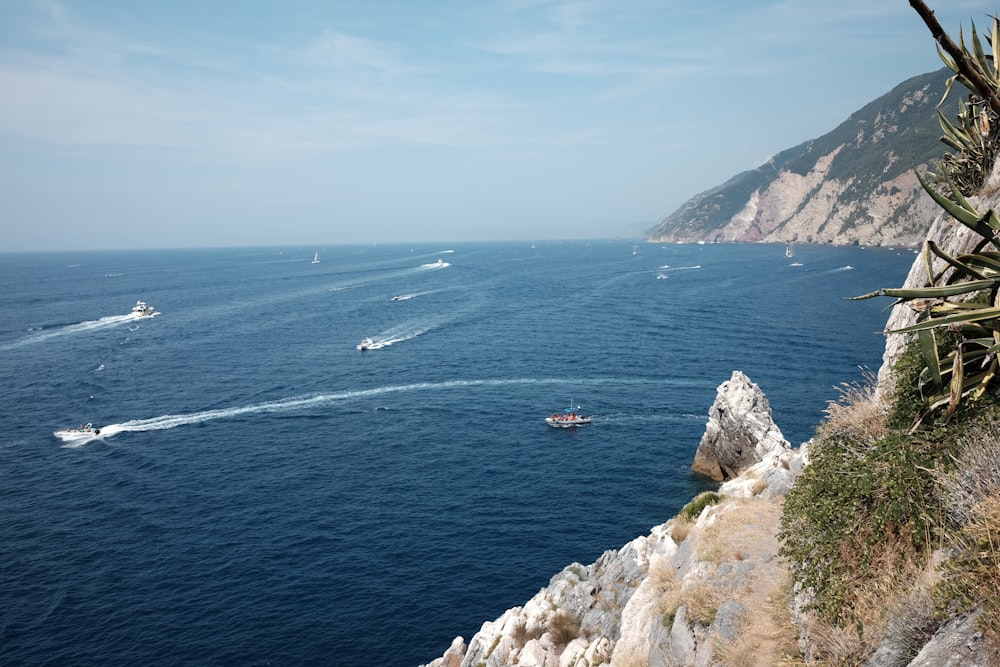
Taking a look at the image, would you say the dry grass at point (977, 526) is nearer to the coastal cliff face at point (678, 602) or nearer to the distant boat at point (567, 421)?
the coastal cliff face at point (678, 602)

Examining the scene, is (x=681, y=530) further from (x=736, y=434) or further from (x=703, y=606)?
(x=736, y=434)

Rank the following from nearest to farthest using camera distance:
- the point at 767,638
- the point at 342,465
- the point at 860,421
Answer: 1. the point at 767,638
2. the point at 860,421
3. the point at 342,465

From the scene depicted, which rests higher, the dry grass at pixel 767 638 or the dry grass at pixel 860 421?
the dry grass at pixel 860 421

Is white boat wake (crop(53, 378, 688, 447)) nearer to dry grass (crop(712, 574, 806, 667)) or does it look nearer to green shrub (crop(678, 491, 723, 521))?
green shrub (crop(678, 491, 723, 521))

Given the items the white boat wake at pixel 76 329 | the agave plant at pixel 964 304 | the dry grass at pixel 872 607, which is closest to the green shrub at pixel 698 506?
the dry grass at pixel 872 607

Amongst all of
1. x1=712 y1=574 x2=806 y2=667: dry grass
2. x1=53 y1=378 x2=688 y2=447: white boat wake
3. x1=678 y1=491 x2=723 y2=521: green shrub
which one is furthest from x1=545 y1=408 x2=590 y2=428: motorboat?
x1=712 y1=574 x2=806 y2=667: dry grass

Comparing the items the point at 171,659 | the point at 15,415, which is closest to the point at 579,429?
the point at 171,659

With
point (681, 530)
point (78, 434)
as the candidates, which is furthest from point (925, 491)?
point (78, 434)
